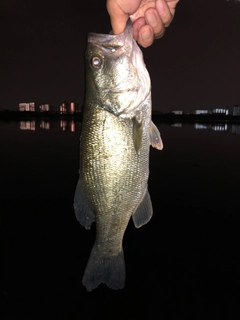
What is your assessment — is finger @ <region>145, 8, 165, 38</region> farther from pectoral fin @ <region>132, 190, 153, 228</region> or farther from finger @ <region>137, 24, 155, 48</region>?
pectoral fin @ <region>132, 190, 153, 228</region>

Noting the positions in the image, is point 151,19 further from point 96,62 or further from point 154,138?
point 154,138

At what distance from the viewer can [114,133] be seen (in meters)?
1.81

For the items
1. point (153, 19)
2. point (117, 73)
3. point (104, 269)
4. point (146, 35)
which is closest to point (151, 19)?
point (153, 19)

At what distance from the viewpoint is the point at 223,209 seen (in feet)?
30.3

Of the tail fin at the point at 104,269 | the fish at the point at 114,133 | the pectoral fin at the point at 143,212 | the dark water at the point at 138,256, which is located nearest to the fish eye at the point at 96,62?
the fish at the point at 114,133

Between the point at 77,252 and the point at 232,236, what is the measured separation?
434cm

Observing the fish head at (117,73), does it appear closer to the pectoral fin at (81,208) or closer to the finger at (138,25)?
the finger at (138,25)

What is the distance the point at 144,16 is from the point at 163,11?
0.15 metres

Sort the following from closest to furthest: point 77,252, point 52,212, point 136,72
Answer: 1. point 136,72
2. point 77,252
3. point 52,212

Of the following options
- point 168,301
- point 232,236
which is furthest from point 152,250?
point 232,236

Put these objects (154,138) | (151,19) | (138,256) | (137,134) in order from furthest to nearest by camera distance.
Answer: (138,256) → (151,19) → (154,138) → (137,134)

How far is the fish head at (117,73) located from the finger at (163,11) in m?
0.42

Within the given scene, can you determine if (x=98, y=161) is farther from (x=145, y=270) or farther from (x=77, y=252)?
(x=77, y=252)

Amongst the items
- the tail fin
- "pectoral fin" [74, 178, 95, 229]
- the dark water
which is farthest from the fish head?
the dark water
